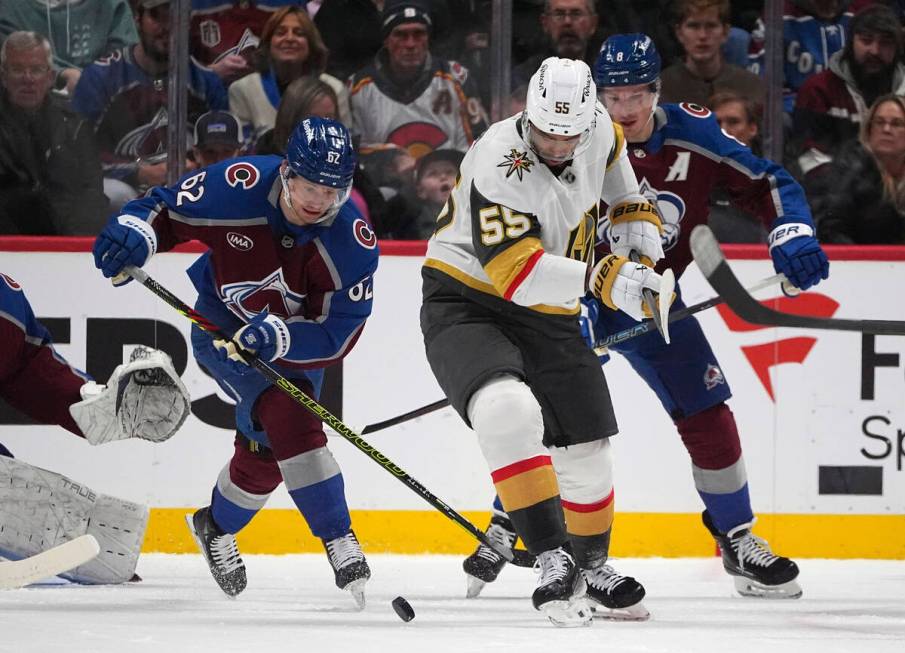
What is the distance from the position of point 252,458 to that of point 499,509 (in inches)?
27.2

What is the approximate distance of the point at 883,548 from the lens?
4.39m

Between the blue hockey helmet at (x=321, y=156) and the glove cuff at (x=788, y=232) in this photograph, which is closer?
the blue hockey helmet at (x=321, y=156)

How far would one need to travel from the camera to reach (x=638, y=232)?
3250 millimetres

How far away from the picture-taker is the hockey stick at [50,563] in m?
2.99

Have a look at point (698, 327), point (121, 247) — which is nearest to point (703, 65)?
point (698, 327)

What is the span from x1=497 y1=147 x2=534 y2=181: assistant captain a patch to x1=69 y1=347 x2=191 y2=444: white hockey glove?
100cm

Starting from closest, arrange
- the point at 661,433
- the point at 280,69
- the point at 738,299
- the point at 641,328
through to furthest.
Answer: the point at 738,299, the point at 641,328, the point at 661,433, the point at 280,69

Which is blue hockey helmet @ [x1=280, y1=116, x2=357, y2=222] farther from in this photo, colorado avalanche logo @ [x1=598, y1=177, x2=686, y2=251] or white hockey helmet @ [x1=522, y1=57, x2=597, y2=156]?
colorado avalanche logo @ [x1=598, y1=177, x2=686, y2=251]

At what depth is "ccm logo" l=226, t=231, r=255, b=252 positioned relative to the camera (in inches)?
133

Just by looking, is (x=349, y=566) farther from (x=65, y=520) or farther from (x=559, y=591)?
(x=65, y=520)

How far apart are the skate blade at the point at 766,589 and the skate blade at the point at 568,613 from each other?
2.88 feet

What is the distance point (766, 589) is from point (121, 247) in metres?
1.84

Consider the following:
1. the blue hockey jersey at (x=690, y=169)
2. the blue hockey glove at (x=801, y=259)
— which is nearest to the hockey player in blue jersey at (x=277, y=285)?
the blue hockey jersey at (x=690, y=169)

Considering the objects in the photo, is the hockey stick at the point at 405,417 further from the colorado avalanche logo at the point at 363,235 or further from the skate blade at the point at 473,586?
the colorado avalanche logo at the point at 363,235
